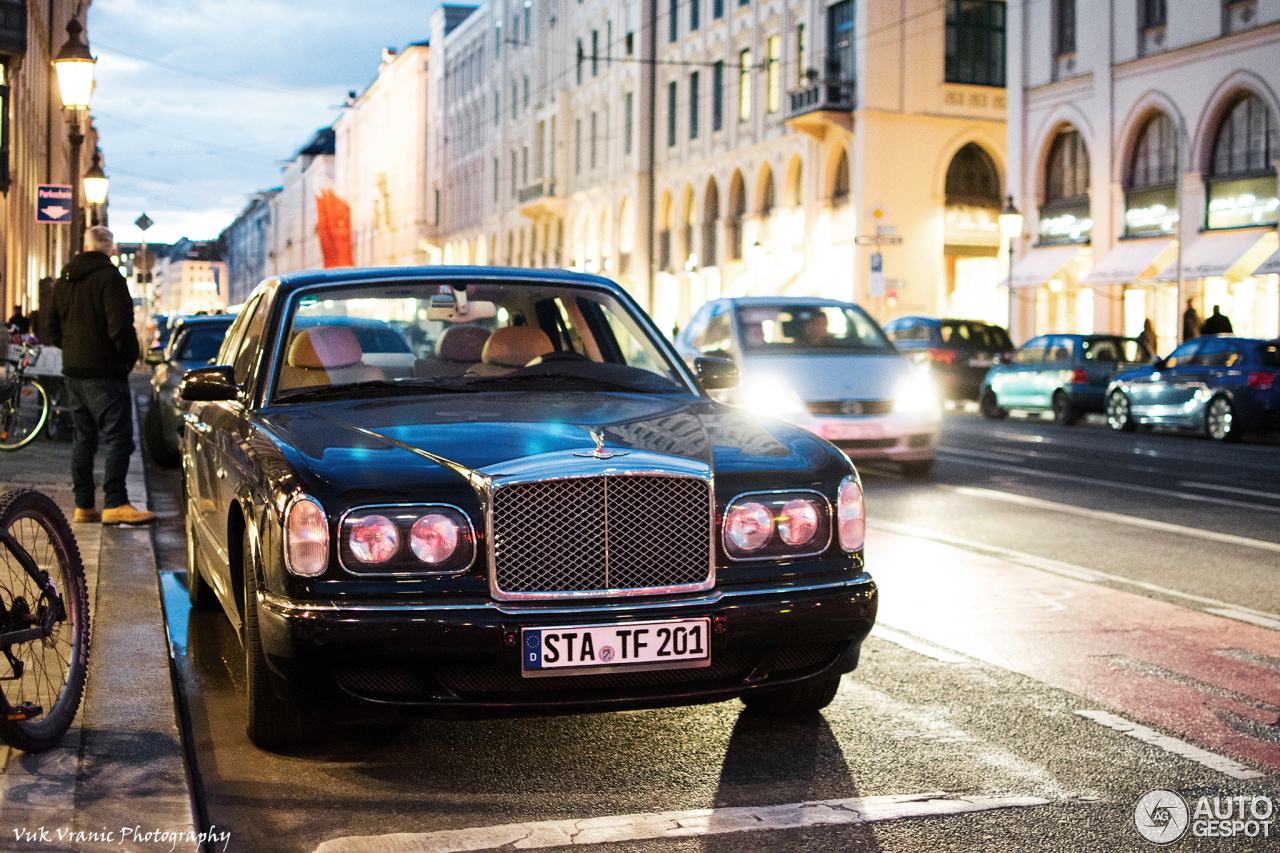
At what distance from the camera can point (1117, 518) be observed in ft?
38.1

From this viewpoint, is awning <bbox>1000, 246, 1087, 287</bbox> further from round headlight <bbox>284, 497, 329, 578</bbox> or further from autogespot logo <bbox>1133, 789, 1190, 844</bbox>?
round headlight <bbox>284, 497, 329, 578</bbox>

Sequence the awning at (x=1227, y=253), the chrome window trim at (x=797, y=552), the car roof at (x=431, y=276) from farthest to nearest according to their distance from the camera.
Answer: the awning at (x=1227, y=253)
the car roof at (x=431, y=276)
the chrome window trim at (x=797, y=552)

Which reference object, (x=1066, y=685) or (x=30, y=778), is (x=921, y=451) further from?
(x=30, y=778)

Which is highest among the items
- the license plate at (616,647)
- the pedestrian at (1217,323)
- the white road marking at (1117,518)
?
the pedestrian at (1217,323)

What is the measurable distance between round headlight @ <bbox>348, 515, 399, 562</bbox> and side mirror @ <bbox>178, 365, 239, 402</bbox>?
1775 millimetres

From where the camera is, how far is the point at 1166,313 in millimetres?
33906

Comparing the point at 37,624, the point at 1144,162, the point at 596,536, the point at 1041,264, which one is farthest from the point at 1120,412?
the point at 37,624

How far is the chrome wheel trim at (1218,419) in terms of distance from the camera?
71.3ft

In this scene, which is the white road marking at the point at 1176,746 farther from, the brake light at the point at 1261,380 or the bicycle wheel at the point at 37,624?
the brake light at the point at 1261,380

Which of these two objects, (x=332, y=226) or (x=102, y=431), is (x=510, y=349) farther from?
(x=332, y=226)

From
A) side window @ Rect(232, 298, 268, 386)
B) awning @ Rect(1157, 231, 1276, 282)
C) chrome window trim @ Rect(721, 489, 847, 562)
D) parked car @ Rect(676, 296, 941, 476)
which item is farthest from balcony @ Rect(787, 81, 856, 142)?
chrome window trim @ Rect(721, 489, 847, 562)

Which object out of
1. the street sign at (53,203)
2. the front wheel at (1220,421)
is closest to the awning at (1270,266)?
the front wheel at (1220,421)

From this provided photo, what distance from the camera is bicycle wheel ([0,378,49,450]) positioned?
15492 mm

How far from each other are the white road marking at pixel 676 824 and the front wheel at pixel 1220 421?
61.0 ft
